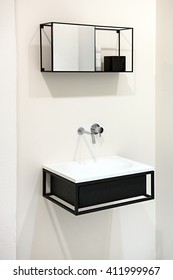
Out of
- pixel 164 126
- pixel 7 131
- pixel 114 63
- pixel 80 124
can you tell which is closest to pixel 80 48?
pixel 114 63

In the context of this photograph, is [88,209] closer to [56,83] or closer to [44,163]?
[44,163]

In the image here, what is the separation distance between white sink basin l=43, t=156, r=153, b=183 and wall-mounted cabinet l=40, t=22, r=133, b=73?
1.87 ft

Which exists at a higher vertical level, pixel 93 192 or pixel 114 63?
pixel 114 63

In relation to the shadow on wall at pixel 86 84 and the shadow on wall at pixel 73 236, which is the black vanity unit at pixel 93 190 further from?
the shadow on wall at pixel 86 84

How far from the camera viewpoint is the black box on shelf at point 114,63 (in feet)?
8.78

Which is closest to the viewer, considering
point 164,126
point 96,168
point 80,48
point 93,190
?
point 93,190

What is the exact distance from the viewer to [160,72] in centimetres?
296

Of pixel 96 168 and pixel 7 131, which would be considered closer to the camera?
pixel 7 131

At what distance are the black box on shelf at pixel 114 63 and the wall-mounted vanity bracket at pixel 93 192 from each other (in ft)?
2.21

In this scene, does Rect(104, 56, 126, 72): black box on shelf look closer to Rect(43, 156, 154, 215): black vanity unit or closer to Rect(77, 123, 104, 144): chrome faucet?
Rect(77, 123, 104, 144): chrome faucet

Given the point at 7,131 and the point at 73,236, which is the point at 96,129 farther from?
the point at 73,236

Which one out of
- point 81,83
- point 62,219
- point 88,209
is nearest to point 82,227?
point 62,219

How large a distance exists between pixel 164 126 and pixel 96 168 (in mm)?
602

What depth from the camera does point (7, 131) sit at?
7.96ft
